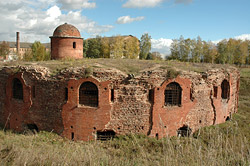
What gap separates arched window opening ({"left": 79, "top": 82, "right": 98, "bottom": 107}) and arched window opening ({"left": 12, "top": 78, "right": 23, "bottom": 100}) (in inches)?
169

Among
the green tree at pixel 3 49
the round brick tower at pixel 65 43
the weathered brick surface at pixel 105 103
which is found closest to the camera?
the weathered brick surface at pixel 105 103

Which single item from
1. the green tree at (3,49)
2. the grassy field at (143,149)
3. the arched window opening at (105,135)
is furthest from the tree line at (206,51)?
the green tree at (3,49)

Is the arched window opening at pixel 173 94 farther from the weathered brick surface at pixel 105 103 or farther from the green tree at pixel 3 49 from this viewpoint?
the green tree at pixel 3 49

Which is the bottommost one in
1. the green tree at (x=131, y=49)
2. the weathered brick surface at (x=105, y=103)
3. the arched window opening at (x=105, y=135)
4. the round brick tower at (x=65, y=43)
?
the arched window opening at (x=105, y=135)

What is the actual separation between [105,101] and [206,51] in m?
38.1

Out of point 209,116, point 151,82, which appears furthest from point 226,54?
point 151,82

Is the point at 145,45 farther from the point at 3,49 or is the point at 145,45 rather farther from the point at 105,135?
the point at 3,49

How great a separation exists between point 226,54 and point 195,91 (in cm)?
3703

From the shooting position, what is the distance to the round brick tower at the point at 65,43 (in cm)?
1769

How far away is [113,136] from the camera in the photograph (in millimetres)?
11680

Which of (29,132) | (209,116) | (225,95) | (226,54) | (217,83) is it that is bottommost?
(29,132)

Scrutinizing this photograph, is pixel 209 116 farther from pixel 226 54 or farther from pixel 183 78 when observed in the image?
pixel 226 54

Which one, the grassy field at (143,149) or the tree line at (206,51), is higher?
the tree line at (206,51)

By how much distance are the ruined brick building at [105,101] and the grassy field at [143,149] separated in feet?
2.33
